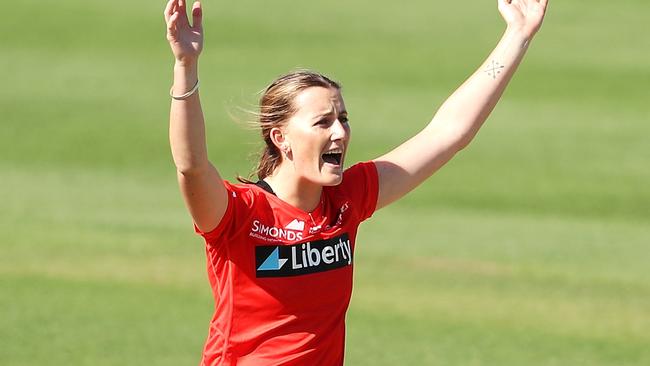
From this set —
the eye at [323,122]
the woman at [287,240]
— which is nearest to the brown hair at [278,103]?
the woman at [287,240]

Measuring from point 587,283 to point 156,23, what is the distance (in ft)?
28.7

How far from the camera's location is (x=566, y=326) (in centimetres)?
920

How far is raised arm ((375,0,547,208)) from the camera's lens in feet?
17.1

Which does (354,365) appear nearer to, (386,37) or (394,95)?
(394,95)

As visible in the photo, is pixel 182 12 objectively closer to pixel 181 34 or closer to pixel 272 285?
pixel 181 34

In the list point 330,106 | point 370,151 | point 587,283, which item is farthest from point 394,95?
point 330,106

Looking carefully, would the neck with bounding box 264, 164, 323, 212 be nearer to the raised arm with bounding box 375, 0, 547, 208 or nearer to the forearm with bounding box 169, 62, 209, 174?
the raised arm with bounding box 375, 0, 547, 208

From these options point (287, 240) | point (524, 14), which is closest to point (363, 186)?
point (287, 240)

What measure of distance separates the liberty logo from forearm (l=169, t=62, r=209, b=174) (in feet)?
1.66

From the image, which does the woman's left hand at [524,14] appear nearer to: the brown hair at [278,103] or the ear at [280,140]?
the brown hair at [278,103]

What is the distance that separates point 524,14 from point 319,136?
121 cm

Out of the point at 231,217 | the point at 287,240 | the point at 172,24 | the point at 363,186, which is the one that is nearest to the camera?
the point at 172,24

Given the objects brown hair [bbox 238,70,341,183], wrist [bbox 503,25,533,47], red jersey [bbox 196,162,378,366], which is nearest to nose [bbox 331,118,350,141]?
brown hair [bbox 238,70,341,183]

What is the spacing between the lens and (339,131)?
4.77m
